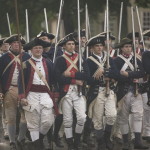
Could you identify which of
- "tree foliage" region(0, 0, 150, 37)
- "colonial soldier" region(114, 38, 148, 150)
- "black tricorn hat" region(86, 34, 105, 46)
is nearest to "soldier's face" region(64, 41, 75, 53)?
"black tricorn hat" region(86, 34, 105, 46)

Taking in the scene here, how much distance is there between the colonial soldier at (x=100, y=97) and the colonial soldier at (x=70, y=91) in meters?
0.19

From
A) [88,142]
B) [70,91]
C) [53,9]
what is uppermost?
[53,9]

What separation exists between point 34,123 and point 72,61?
4.29ft

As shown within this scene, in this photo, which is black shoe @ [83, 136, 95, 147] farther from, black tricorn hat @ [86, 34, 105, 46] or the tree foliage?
the tree foliage

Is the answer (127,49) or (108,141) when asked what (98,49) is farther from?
(108,141)

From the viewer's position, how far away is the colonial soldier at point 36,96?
11.4 m

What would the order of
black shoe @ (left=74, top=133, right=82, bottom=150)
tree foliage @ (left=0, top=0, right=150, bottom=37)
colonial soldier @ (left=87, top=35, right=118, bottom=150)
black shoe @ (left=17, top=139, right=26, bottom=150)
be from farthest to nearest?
tree foliage @ (left=0, top=0, right=150, bottom=37) < black shoe @ (left=17, top=139, right=26, bottom=150) < black shoe @ (left=74, top=133, right=82, bottom=150) < colonial soldier @ (left=87, top=35, right=118, bottom=150)

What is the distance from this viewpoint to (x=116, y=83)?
12.3 meters

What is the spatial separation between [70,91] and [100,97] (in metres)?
0.50

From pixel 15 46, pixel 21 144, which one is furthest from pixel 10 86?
pixel 21 144

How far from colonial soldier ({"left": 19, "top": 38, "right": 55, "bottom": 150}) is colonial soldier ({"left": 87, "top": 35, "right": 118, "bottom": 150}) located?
79 cm

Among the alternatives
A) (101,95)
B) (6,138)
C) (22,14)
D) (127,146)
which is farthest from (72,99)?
(22,14)

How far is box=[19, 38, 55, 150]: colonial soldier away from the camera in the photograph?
11.4m

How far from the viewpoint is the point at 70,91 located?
12.0 m
